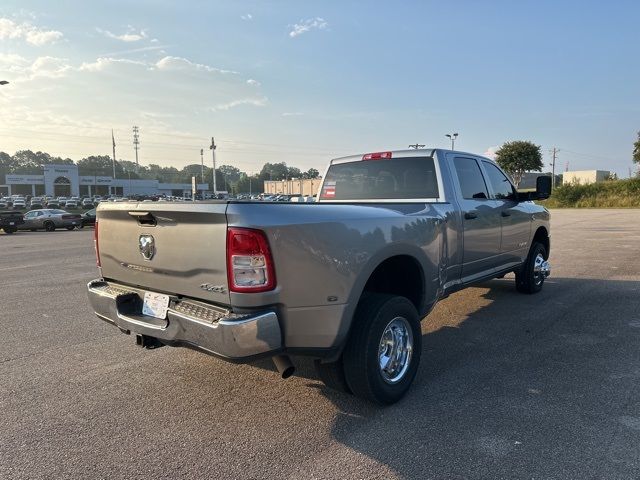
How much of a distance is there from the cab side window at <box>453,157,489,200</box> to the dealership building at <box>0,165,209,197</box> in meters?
107

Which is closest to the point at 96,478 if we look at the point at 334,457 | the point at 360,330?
the point at 334,457

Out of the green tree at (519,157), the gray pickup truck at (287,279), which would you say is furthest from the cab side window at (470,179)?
the green tree at (519,157)

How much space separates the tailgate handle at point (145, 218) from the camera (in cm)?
317

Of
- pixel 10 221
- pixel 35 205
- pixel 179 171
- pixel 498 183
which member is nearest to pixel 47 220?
pixel 10 221

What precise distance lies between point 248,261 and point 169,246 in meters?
0.70

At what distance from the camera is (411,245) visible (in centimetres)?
371

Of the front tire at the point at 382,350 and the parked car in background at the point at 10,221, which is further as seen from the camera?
the parked car in background at the point at 10,221

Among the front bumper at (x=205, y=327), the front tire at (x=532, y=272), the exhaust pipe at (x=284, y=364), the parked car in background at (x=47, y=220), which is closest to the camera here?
the front bumper at (x=205, y=327)

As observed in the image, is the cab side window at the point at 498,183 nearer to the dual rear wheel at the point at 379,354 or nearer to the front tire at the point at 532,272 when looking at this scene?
the front tire at the point at 532,272

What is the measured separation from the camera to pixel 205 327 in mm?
2752

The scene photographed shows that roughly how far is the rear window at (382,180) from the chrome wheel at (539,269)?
3.01m

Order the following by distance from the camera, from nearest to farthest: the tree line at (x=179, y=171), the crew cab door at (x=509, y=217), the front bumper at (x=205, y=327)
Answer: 1. the front bumper at (x=205, y=327)
2. the crew cab door at (x=509, y=217)
3. the tree line at (x=179, y=171)

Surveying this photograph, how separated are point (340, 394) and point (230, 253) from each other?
164 centimetres

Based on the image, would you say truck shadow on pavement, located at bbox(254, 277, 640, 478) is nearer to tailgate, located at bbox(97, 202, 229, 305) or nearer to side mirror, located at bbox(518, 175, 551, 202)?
tailgate, located at bbox(97, 202, 229, 305)
